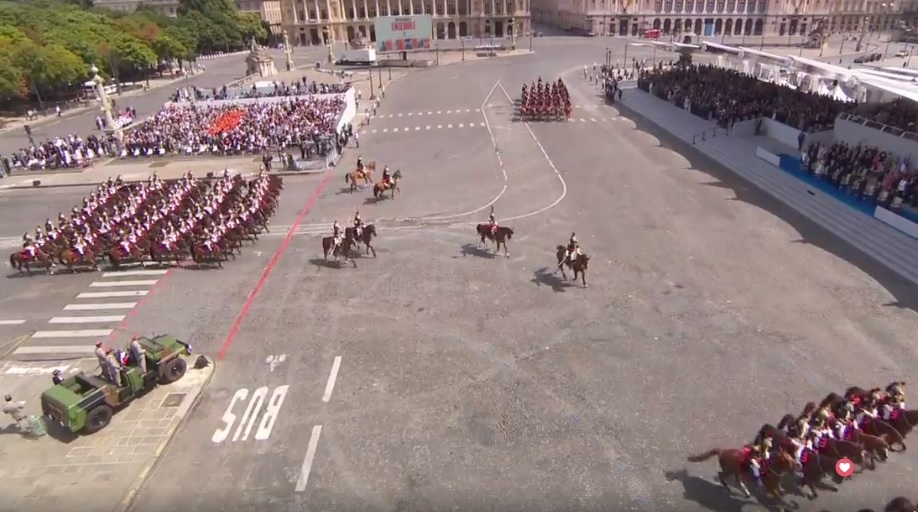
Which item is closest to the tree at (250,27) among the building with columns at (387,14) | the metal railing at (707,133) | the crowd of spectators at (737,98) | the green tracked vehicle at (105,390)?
the building with columns at (387,14)

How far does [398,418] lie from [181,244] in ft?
47.6

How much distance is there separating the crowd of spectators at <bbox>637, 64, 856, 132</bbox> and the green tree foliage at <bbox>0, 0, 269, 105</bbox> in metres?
60.3

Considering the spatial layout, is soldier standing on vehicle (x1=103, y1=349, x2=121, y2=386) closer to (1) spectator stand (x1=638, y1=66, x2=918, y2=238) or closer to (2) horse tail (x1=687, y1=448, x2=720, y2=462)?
(2) horse tail (x1=687, y1=448, x2=720, y2=462)

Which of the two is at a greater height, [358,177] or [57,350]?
[358,177]

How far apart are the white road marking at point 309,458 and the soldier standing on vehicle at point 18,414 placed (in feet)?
23.3

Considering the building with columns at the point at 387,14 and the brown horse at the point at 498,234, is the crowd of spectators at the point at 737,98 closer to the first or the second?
the brown horse at the point at 498,234

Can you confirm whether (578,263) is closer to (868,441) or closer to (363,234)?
(363,234)

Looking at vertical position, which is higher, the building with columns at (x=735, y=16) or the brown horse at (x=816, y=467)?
the building with columns at (x=735, y=16)

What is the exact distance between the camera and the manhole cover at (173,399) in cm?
1491

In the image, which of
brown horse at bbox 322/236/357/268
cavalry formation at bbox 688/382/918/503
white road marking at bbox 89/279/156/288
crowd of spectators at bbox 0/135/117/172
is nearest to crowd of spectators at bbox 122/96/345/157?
crowd of spectators at bbox 0/135/117/172

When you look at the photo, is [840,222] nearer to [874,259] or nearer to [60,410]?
[874,259]

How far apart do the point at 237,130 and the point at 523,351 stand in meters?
33.6

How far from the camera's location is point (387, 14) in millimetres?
134500

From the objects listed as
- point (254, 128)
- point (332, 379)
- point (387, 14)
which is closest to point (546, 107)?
point (254, 128)
